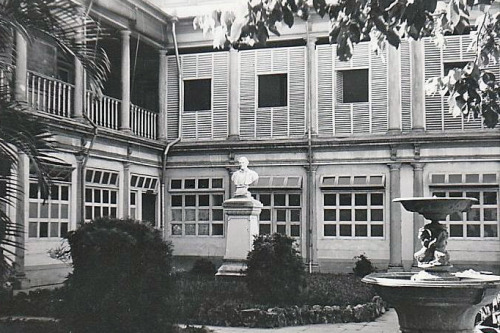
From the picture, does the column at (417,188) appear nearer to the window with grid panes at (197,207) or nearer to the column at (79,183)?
the window with grid panes at (197,207)

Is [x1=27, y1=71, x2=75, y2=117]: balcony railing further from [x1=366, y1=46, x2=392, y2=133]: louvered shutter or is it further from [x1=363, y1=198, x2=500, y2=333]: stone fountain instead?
[x1=363, y1=198, x2=500, y2=333]: stone fountain

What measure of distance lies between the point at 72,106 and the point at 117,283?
10235 millimetres

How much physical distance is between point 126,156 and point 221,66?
4.22 metres

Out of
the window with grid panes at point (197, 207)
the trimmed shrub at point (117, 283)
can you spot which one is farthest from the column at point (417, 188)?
the trimmed shrub at point (117, 283)

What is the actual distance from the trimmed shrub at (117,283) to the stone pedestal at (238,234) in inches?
299

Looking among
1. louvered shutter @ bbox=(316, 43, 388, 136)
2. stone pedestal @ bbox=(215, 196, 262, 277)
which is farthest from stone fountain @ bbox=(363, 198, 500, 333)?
louvered shutter @ bbox=(316, 43, 388, 136)

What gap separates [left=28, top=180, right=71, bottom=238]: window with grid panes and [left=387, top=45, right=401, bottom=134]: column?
8594 mm

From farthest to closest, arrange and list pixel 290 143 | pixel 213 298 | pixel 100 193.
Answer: pixel 290 143
pixel 100 193
pixel 213 298

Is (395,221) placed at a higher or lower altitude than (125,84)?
lower

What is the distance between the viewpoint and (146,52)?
21.4 metres

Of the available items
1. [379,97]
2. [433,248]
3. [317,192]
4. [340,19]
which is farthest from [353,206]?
[340,19]

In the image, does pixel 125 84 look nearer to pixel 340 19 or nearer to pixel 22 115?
pixel 340 19

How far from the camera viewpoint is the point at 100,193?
1800cm

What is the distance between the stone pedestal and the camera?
50.9 ft
